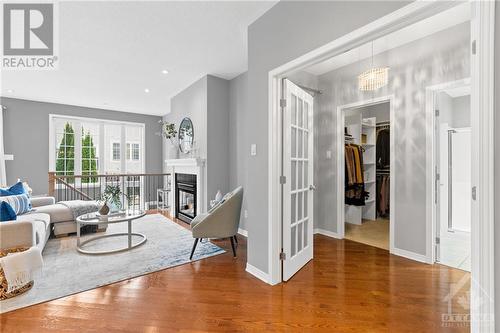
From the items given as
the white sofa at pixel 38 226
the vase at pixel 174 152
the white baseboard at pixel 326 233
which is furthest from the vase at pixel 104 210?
the white baseboard at pixel 326 233

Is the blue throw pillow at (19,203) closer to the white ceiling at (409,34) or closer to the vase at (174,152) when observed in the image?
the vase at (174,152)

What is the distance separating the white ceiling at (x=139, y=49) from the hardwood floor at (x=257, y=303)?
276 cm

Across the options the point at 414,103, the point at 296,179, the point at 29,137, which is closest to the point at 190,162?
the point at 296,179

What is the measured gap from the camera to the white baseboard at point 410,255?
2.84m

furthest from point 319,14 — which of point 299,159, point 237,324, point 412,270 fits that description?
point 412,270

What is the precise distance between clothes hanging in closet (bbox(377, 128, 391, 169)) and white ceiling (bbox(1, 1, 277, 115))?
3241 millimetres

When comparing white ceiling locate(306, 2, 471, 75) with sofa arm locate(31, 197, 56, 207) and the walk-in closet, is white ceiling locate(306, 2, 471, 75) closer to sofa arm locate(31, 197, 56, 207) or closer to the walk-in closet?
the walk-in closet

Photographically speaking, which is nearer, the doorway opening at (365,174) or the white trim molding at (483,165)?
the white trim molding at (483,165)

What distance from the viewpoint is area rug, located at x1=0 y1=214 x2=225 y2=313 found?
222 centimetres

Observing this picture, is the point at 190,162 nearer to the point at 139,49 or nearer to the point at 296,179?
the point at 139,49

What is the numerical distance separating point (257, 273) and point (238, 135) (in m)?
2.37

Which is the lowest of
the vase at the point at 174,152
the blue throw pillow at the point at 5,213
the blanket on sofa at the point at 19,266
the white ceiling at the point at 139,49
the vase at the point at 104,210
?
the blanket on sofa at the point at 19,266

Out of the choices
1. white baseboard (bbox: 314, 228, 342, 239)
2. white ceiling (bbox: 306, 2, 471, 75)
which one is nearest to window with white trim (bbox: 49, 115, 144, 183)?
white baseboard (bbox: 314, 228, 342, 239)

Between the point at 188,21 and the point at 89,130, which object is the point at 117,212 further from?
the point at 89,130
